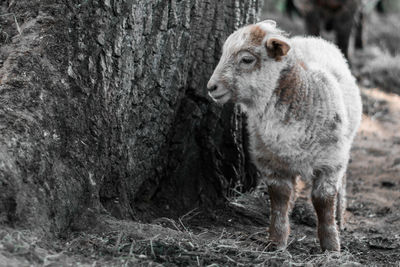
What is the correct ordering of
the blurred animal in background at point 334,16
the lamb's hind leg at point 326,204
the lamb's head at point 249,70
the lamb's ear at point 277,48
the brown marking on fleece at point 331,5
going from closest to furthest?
1. the lamb's ear at point 277,48
2. the lamb's head at point 249,70
3. the lamb's hind leg at point 326,204
4. the blurred animal in background at point 334,16
5. the brown marking on fleece at point 331,5

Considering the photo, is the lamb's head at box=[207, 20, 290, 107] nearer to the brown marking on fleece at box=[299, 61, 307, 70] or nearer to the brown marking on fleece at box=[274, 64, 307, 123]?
the brown marking on fleece at box=[274, 64, 307, 123]

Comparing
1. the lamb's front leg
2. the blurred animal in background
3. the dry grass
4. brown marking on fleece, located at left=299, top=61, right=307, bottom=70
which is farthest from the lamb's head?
the blurred animal in background

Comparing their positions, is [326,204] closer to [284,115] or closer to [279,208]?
[279,208]

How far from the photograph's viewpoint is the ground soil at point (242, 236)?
3.60 m

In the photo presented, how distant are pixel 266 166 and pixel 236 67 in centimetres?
85

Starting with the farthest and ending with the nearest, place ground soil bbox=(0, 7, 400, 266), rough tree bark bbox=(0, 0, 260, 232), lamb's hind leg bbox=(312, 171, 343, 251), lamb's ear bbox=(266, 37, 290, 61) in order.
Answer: lamb's hind leg bbox=(312, 171, 343, 251), lamb's ear bbox=(266, 37, 290, 61), rough tree bark bbox=(0, 0, 260, 232), ground soil bbox=(0, 7, 400, 266)

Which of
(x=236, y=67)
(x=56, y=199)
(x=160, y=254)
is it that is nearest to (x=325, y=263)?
(x=160, y=254)

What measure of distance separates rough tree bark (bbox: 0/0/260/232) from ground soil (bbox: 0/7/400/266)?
0.21 meters

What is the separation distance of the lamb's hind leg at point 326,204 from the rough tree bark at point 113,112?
1.22 metres

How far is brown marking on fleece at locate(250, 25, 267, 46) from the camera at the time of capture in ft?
14.5

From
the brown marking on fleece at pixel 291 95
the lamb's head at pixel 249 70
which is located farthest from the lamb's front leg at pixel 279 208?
the lamb's head at pixel 249 70

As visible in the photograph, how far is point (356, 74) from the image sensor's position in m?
10.9

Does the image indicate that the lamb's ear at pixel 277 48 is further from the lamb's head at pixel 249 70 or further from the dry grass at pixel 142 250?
the dry grass at pixel 142 250

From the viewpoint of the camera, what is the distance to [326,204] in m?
4.61
